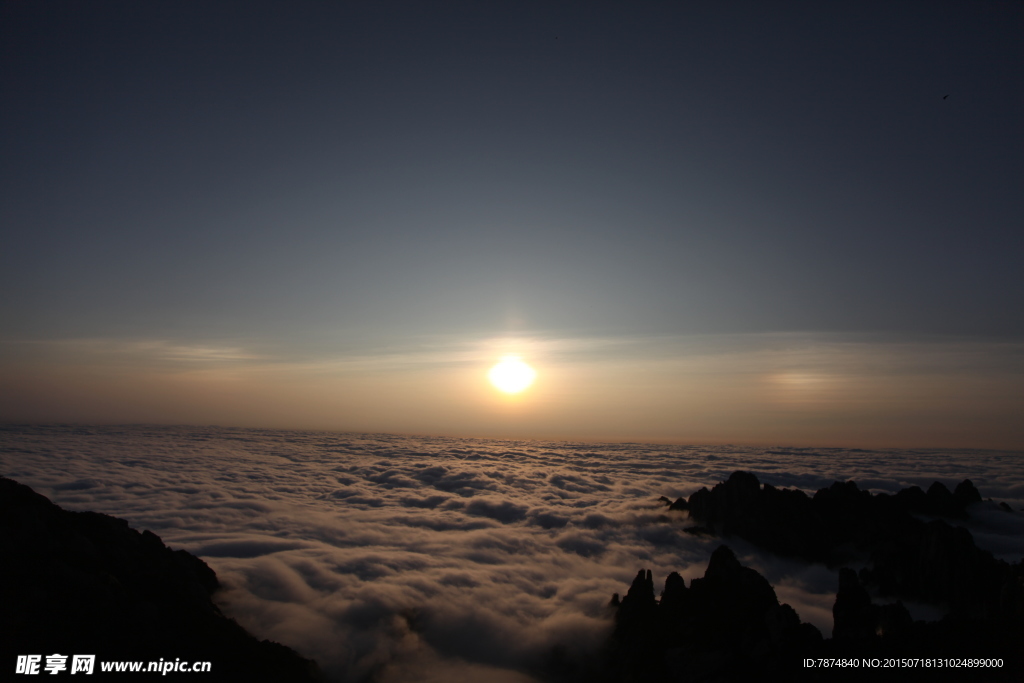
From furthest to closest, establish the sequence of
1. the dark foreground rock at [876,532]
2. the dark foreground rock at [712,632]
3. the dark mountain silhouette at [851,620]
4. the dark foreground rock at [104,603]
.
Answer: the dark foreground rock at [876,532]
the dark foreground rock at [712,632]
the dark mountain silhouette at [851,620]
the dark foreground rock at [104,603]

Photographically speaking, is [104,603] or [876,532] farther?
[876,532]

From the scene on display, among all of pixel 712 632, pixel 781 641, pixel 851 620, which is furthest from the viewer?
pixel 712 632

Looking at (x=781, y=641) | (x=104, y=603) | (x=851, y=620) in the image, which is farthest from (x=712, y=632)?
(x=104, y=603)

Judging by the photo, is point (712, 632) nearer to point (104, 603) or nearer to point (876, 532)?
point (104, 603)

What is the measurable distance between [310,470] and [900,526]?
374 feet

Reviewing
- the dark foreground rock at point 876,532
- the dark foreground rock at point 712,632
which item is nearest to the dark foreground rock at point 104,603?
the dark foreground rock at point 712,632

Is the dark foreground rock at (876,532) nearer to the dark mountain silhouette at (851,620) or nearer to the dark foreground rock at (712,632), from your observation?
the dark mountain silhouette at (851,620)

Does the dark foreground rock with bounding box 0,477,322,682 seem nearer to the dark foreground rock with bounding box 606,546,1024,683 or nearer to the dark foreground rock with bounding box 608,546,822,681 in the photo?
the dark foreground rock with bounding box 608,546,822,681

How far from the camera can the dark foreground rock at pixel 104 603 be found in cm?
2125

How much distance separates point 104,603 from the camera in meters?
23.0

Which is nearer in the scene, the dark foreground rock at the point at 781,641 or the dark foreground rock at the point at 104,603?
the dark foreground rock at the point at 781,641

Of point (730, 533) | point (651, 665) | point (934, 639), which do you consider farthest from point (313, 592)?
point (730, 533)

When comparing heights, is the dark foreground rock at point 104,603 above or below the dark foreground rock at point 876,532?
above

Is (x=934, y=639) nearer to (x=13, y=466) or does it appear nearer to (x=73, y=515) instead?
(x=73, y=515)
